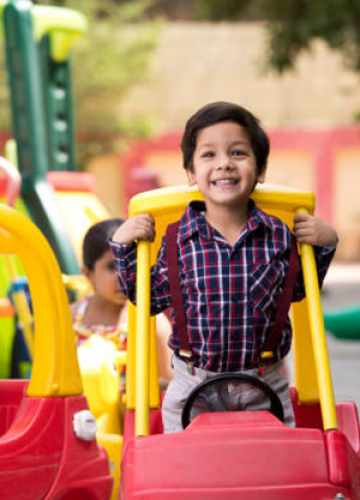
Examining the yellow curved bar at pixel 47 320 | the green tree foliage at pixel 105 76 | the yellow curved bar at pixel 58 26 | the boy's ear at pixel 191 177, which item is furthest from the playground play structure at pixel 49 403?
the green tree foliage at pixel 105 76

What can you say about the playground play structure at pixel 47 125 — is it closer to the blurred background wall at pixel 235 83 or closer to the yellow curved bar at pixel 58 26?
the yellow curved bar at pixel 58 26

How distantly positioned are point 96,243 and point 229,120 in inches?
50.6

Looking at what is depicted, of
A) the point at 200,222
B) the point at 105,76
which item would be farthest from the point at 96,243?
the point at 105,76

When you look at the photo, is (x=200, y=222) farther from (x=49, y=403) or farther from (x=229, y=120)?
(x=49, y=403)

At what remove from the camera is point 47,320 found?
2639mm

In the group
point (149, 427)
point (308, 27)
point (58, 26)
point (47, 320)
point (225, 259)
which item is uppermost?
point (308, 27)

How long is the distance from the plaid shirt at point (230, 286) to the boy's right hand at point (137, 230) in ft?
0.09

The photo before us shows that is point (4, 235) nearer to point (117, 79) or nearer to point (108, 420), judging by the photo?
point (108, 420)

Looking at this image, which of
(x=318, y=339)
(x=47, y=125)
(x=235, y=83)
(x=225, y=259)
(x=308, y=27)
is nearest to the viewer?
(x=318, y=339)

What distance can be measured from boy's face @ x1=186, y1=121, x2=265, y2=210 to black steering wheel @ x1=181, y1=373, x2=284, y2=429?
0.47 metres

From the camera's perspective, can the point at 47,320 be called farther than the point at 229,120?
Yes

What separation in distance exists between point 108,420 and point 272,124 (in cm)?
1919

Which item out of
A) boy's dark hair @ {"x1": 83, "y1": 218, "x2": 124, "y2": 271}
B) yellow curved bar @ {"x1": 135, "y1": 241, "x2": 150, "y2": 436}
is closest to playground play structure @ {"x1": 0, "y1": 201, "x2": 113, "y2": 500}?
yellow curved bar @ {"x1": 135, "y1": 241, "x2": 150, "y2": 436}

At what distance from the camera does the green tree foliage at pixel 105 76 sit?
66.8 ft
